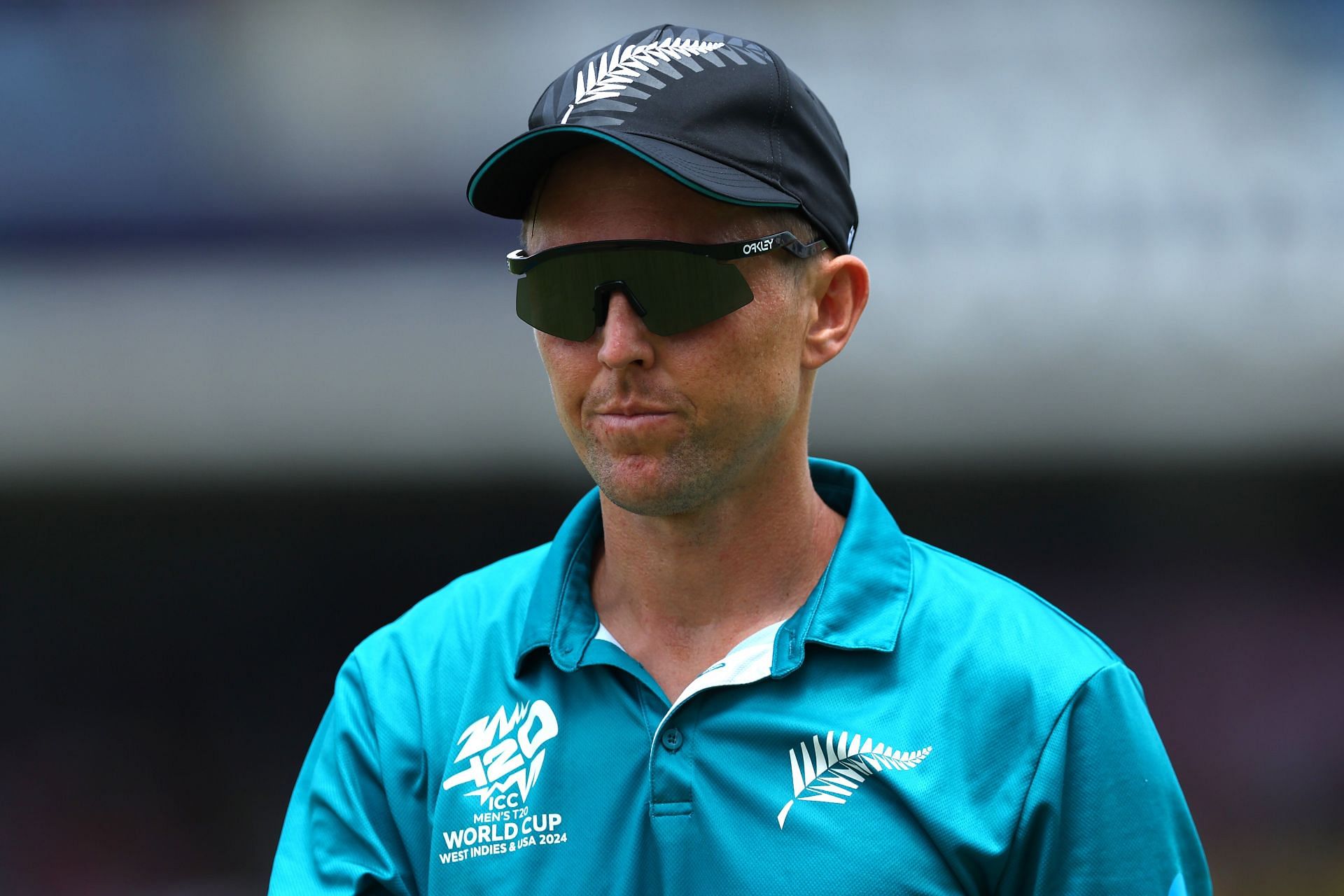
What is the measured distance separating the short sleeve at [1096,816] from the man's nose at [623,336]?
620 mm

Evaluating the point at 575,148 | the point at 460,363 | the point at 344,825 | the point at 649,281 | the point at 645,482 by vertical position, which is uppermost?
the point at 575,148

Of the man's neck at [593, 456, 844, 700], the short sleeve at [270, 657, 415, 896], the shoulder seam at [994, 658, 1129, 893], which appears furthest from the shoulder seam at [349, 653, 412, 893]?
the shoulder seam at [994, 658, 1129, 893]

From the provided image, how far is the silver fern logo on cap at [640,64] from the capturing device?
55.2 inches

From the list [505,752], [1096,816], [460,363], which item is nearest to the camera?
[1096,816]

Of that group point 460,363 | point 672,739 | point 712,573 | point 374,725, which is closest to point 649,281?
point 712,573

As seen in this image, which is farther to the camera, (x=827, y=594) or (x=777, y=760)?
(x=827, y=594)

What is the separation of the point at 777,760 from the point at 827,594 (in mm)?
218

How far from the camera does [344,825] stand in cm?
149

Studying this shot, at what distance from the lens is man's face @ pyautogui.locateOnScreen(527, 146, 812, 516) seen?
4.56 ft

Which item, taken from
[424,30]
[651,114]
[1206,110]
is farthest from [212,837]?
[1206,110]

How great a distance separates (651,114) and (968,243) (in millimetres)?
2361

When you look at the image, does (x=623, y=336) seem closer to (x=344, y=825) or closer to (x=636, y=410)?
(x=636, y=410)

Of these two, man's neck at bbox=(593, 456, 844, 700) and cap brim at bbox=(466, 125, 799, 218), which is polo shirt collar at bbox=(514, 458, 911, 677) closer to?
man's neck at bbox=(593, 456, 844, 700)

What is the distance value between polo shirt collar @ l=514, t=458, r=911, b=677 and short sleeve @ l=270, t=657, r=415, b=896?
0.22m
